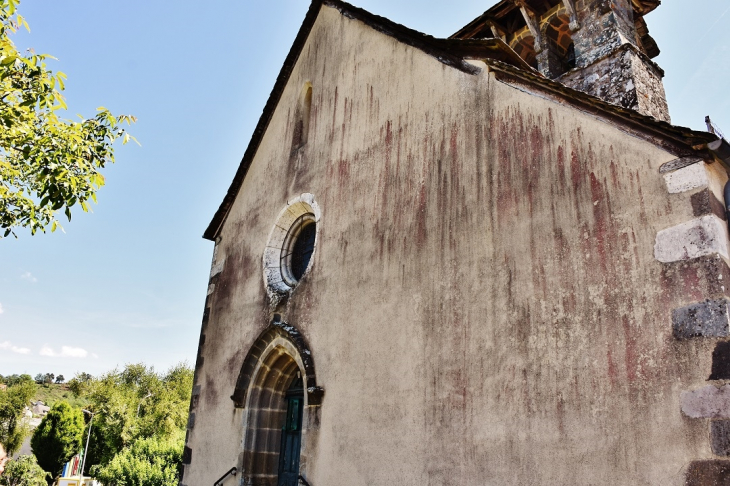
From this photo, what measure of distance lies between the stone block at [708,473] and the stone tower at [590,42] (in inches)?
176

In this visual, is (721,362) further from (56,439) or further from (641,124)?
(56,439)

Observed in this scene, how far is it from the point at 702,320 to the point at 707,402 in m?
0.55

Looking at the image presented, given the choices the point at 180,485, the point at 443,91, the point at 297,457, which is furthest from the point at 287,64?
the point at 180,485

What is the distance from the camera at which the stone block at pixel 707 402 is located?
3512 millimetres

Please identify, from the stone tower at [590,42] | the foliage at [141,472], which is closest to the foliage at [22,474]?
the foliage at [141,472]

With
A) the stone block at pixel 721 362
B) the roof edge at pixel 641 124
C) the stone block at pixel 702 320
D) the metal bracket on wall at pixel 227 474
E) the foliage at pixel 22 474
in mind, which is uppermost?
the roof edge at pixel 641 124

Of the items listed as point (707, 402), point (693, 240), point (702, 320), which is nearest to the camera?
point (707, 402)

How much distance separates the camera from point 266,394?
778 centimetres

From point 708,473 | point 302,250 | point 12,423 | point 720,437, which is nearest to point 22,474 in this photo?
point 12,423

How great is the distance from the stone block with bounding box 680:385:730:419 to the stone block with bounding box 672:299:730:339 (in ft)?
1.21

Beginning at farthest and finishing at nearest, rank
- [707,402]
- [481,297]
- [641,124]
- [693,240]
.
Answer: [481,297] → [641,124] → [693,240] → [707,402]

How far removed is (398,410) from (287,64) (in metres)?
6.78

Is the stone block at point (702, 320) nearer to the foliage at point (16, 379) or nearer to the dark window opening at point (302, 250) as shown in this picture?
the dark window opening at point (302, 250)

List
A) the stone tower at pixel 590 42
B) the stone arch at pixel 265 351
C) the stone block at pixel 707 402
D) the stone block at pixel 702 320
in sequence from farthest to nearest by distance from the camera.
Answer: the stone tower at pixel 590 42 → the stone arch at pixel 265 351 → the stone block at pixel 702 320 → the stone block at pixel 707 402
